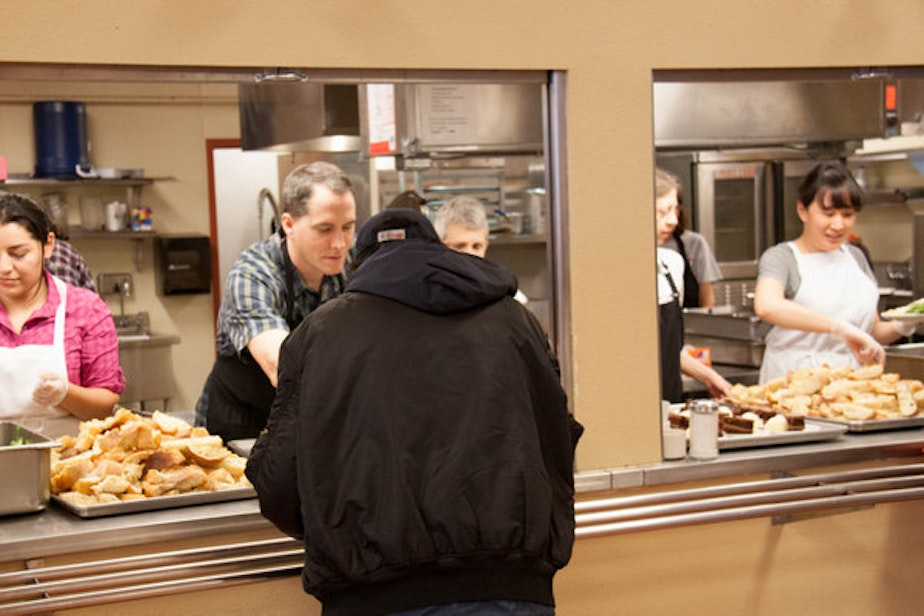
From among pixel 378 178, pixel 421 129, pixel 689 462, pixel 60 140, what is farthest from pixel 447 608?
pixel 60 140

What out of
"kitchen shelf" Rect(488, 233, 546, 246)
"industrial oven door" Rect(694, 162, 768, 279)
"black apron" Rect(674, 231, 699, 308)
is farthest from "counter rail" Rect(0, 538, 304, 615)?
"industrial oven door" Rect(694, 162, 768, 279)

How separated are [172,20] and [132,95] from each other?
16.6ft

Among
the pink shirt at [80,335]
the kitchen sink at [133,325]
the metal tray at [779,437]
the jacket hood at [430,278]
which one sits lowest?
the metal tray at [779,437]

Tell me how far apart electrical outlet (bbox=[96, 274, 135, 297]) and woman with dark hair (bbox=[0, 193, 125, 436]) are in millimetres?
4186

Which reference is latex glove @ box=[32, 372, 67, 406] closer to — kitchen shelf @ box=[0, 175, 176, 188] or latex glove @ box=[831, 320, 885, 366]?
latex glove @ box=[831, 320, 885, 366]

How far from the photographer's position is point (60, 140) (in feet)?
23.3

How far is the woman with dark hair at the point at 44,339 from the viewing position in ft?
10.2

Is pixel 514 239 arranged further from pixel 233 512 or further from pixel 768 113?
pixel 233 512

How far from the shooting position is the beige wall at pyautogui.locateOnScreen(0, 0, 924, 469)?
2770 millimetres

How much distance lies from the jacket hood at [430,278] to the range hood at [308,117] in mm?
2344

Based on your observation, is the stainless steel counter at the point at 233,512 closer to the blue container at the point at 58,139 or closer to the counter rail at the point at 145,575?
the counter rail at the point at 145,575

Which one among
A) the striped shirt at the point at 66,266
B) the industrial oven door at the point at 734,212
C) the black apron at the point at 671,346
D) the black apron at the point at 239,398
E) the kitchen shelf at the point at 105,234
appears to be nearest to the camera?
the black apron at the point at 239,398

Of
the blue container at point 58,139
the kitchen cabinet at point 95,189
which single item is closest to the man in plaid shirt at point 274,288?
the kitchen cabinet at point 95,189

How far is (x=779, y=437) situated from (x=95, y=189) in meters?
5.32
